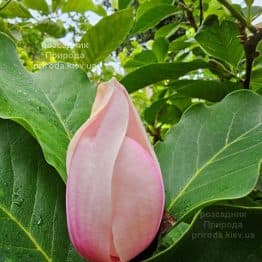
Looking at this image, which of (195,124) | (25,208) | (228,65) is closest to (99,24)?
(228,65)

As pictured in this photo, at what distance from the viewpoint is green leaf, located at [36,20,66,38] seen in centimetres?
144

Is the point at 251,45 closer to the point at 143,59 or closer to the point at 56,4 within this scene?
the point at 143,59

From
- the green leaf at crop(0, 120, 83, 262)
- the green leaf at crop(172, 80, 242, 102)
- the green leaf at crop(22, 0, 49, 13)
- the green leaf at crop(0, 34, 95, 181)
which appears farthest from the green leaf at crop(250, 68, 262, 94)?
the green leaf at crop(22, 0, 49, 13)

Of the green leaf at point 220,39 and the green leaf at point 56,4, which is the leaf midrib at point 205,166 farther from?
the green leaf at point 56,4

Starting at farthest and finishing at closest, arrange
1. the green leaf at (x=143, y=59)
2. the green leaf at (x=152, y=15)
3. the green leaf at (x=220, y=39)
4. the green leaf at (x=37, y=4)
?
the green leaf at (x=37, y=4)
the green leaf at (x=143, y=59)
the green leaf at (x=152, y=15)
the green leaf at (x=220, y=39)

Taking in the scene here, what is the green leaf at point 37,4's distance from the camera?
1.33 metres

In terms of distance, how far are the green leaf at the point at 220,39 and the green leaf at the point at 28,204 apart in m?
0.44

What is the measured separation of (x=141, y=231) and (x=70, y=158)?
80 mm

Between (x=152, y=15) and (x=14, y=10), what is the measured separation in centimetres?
39

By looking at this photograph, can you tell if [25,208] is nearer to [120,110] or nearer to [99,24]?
[120,110]

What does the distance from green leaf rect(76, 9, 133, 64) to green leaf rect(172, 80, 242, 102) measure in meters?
0.14

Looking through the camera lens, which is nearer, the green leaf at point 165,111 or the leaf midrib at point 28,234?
the leaf midrib at point 28,234

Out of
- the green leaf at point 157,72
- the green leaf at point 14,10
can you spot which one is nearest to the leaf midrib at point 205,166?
the green leaf at point 157,72

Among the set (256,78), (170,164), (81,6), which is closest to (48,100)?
(170,164)
